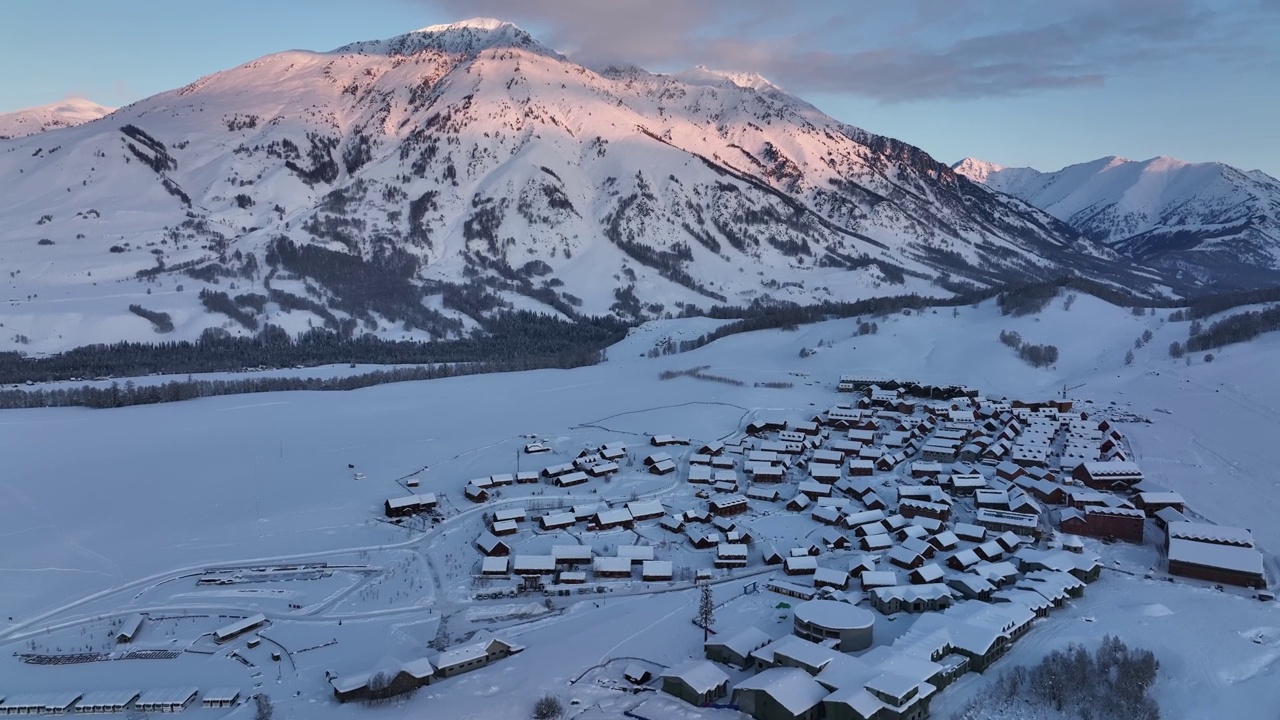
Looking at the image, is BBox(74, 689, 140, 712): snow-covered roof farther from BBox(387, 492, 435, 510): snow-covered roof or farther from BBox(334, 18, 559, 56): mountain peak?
BBox(334, 18, 559, 56): mountain peak

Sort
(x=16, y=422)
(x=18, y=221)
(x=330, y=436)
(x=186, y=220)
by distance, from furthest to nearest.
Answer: (x=186, y=220)
(x=18, y=221)
(x=16, y=422)
(x=330, y=436)

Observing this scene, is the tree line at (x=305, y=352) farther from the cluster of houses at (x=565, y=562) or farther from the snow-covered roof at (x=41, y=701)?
the snow-covered roof at (x=41, y=701)

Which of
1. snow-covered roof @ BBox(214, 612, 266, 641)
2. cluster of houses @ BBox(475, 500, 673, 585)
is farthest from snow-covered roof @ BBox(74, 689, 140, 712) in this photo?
cluster of houses @ BBox(475, 500, 673, 585)

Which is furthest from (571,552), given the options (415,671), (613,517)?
(415,671)

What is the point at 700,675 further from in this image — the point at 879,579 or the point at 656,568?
the point at 879,579

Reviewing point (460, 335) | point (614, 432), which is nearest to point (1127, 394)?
point (614, 432)

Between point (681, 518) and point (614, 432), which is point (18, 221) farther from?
point (681, 518)
